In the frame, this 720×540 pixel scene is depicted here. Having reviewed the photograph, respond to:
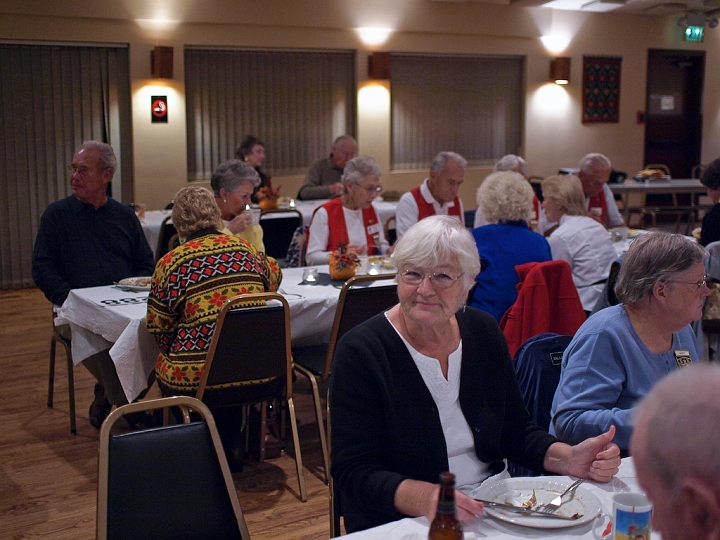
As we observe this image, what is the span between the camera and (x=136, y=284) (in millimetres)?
4113

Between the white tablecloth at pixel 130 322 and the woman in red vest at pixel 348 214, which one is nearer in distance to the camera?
the white tablecloth at pixel 130 322

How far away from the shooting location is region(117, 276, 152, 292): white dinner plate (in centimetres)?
407

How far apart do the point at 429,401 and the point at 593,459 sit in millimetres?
400

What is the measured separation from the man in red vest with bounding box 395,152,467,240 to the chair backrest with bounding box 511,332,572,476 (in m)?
3.13

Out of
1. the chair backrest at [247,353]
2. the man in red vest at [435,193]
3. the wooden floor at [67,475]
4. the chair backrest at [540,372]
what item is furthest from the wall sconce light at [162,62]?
the chair backrest at [540,372]

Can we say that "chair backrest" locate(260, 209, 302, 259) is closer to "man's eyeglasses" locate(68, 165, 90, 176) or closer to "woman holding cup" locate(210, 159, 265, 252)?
"woman holding cup" locate(210, 159, 265, 252)

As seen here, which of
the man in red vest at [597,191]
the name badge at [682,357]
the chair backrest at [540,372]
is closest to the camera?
the name badge at [682,357]

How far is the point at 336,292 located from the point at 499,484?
87.1 inches

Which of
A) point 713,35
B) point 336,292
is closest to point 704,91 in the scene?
point 713,35

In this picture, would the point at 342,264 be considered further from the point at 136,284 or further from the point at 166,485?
the point at 166,485

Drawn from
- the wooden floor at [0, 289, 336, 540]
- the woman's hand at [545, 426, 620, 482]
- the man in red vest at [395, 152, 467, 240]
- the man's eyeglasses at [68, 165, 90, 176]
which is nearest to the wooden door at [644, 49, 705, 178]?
the man in red vest at [395, 152, 467, 240]

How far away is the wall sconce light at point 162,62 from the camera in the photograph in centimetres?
857

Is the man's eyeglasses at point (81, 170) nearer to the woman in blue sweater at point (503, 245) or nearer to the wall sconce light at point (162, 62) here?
the woman in blue sweater at point (503, 245)

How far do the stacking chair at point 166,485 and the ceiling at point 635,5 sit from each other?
9389mm
